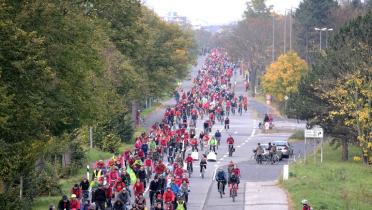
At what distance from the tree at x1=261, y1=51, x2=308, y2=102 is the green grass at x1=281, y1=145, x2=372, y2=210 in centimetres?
2921

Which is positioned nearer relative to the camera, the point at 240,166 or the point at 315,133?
the point at 315,133

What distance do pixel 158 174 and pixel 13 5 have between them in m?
8.63

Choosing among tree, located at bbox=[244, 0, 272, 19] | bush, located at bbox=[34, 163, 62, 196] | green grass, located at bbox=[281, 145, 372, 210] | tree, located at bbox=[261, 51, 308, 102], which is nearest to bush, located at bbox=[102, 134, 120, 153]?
green grass, located at bbox=[281, 145, 372, 210]

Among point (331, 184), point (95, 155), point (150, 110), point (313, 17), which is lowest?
point (331, 184)

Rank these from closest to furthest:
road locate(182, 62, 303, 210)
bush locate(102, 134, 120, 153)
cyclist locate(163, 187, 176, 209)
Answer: cyclist locate(163, 187, 176, 209) → road locate(182, 62, 303, 210) → bush locate(102, 134, 120, 153)

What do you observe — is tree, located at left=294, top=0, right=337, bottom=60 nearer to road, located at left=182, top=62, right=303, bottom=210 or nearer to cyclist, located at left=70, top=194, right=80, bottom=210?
road, located at left=182, top=62, right=303, bottom=210

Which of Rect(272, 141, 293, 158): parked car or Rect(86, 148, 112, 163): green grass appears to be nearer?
Rect(86, 148, 112, 163): green grass

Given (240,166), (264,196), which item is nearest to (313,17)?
(240,166)

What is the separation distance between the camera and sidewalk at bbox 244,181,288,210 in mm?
38062

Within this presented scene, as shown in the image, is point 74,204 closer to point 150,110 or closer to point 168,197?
point 168,197

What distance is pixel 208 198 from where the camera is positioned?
1612 inches

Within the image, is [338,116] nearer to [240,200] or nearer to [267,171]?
[267,171]

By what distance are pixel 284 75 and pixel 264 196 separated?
47.2 meters

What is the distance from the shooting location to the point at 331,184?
46062 mm
